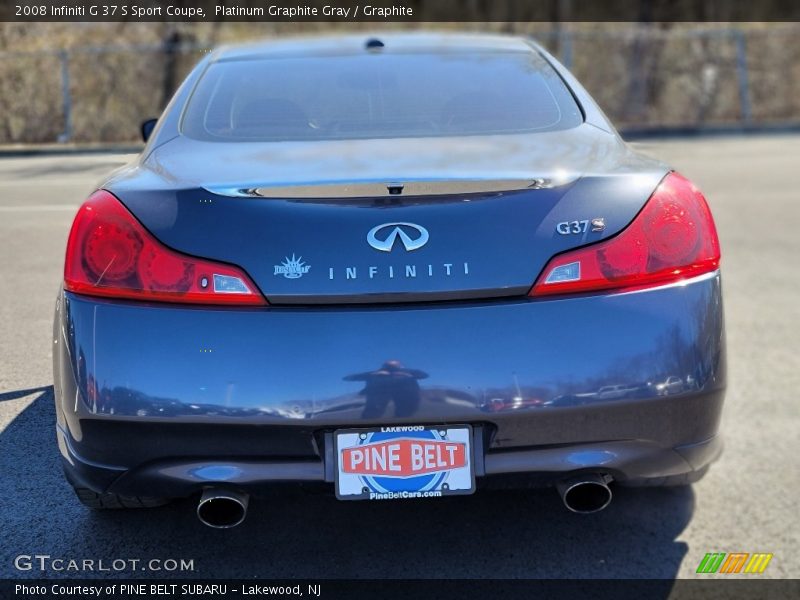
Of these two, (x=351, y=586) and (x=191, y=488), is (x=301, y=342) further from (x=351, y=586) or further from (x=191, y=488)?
(x=351, y=586)

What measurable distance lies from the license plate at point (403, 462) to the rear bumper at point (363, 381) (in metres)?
0.04

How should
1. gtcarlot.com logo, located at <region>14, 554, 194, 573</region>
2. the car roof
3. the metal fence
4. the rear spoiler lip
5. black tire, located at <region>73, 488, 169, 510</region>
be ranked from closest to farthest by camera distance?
the rear spoiler lip < black tire, located at <region>73, 488, 169, 510</region> < gtcarlot.com logo, located at <region>14, 554, 194, 573</region> < the car roof < the metal fence

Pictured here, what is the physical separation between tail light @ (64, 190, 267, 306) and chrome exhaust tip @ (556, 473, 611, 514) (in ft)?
2.97

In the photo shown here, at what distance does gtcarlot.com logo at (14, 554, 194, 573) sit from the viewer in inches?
107

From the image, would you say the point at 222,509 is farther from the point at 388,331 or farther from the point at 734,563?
the point at 734,563

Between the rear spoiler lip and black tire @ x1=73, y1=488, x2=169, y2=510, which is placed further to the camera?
black tire @ x1=73, y1=488, x2=169, y2=510

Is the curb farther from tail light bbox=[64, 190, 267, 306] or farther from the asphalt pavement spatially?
tail light bbox=[64, 190, 267, 306]

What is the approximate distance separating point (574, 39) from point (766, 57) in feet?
12.2

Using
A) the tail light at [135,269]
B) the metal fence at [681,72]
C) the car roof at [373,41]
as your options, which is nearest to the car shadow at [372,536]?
the tail light at [135,269]

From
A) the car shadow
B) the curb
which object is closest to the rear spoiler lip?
the car shadow

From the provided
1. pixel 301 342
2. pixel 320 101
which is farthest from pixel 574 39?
pixel 301 342

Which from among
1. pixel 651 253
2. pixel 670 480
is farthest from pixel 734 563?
pixel 651 253

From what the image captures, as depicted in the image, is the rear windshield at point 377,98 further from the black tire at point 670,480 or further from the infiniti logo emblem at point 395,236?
the black tire at point 670,480

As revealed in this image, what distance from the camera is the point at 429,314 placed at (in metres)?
2.28
